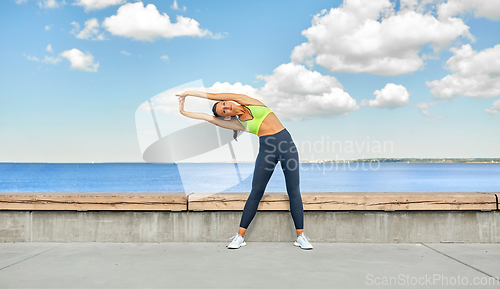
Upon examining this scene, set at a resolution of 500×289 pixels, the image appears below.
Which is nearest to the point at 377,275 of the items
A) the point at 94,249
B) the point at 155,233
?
the point at 155,233

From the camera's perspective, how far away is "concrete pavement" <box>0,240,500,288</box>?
117 inches

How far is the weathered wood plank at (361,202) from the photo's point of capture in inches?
175

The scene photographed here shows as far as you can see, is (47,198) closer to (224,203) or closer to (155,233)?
(155,233)

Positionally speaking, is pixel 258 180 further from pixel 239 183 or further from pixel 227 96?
pixel 239 183

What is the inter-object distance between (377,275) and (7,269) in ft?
11.6

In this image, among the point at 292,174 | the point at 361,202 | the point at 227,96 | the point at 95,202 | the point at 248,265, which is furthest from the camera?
the point at 95,202

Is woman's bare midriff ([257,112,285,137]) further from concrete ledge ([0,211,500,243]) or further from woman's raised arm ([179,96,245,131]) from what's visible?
concrete ledge ([0,211,500,243])

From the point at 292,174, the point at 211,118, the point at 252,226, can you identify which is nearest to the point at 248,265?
the point at 252,226

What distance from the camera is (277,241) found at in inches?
180

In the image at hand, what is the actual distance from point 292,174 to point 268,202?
589 millimetres

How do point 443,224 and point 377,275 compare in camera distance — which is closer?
point 377,275

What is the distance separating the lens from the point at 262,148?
13.9 ft

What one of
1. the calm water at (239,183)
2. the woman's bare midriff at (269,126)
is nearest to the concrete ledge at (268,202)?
the woman's bare midriff at (269,126)

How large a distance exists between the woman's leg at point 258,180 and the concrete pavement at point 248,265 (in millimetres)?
394
